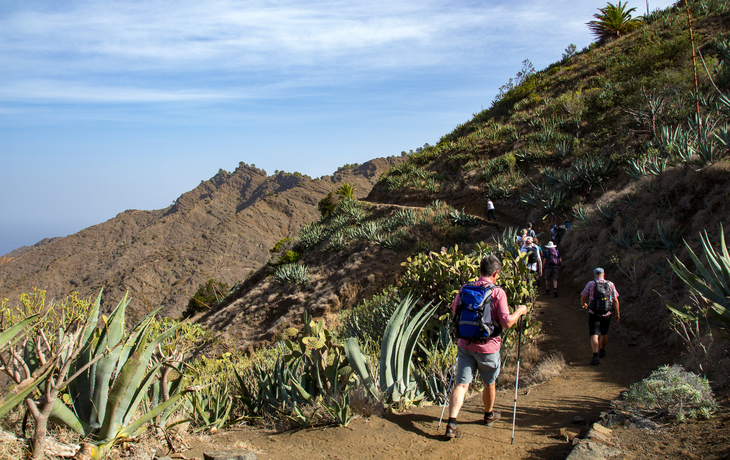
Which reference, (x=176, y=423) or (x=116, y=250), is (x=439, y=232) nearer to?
(x=176, y=423)

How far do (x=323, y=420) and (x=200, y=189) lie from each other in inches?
3947

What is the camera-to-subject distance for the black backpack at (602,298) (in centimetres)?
586

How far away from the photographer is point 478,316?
3.57 m

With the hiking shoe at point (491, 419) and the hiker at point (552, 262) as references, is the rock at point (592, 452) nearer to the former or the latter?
the hiking shoe at point (491, 419)

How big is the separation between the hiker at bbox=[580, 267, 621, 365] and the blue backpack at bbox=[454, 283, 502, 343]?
303cm

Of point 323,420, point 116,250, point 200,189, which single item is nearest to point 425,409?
point 323,420

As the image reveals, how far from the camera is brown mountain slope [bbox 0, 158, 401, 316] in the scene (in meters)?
41.9

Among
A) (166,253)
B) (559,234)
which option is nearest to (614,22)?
(559,234)

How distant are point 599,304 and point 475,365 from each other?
314 cm

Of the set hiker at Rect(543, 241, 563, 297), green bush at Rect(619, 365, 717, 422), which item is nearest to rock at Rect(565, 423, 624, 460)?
green bush at Rect(619, 365, 717, 422)

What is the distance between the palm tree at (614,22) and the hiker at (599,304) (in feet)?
107

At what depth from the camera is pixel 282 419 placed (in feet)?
13.0

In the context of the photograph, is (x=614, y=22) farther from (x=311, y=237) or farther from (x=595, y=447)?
(x=595, y=447)

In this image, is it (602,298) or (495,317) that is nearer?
(495,317)
